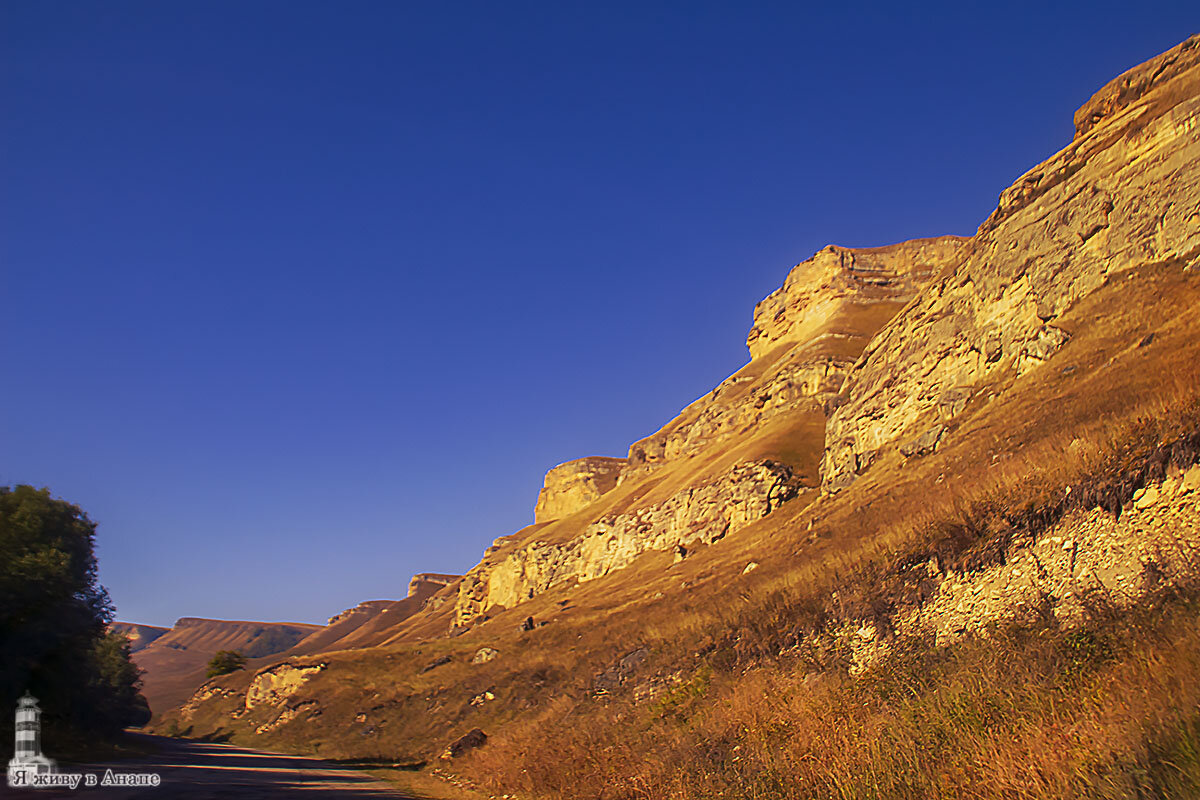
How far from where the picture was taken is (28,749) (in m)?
17.1

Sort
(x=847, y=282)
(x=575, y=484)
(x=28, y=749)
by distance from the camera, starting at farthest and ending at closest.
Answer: (x=575, y=484)
(x=847, y=282)
(x=28, y=749)

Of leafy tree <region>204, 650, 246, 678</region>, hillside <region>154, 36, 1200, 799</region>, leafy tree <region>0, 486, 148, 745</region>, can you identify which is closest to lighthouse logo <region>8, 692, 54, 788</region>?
leafy tree <region>0, 486, 148, 745</region>

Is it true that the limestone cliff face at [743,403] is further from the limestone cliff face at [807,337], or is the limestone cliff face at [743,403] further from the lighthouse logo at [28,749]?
the lighthouse logo at [28,749]

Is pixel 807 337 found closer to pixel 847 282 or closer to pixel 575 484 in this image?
pixel 847 282

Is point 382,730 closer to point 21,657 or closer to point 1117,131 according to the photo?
point 21,657

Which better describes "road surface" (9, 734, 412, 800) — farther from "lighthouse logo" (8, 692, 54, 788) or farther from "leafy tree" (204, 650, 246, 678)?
"leafy tree" (204, 650, 246, 678)

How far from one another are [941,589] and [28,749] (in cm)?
2422

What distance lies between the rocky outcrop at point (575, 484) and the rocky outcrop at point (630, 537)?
24.0 metres

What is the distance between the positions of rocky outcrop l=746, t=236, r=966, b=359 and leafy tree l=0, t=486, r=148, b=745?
85.1 meters

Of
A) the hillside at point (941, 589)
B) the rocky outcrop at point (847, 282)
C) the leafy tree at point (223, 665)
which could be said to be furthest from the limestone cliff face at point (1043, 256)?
the leafy tree at point (223, 665)

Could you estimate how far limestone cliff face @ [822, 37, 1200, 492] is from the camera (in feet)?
102

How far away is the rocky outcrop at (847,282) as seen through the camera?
95312mm

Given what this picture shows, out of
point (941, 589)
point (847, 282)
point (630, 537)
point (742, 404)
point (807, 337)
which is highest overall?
point (847, 282)

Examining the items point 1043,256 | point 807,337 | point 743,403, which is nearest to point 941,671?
point 1043,256
